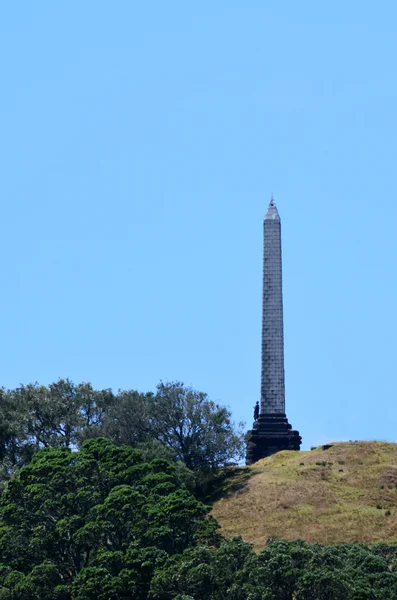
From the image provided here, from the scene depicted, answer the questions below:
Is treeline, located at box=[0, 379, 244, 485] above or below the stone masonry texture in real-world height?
below

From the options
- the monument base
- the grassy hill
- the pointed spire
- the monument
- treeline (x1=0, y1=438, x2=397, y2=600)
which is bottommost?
treeline (x1=0, y1=438, x2=397, y2=600)

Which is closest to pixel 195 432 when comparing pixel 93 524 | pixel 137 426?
pixel 137 426

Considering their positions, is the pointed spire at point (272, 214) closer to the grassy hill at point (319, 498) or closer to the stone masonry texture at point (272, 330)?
the stone masonry texture at point (272, 330)

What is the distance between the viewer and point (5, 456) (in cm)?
9775

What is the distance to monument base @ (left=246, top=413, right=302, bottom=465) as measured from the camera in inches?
4097

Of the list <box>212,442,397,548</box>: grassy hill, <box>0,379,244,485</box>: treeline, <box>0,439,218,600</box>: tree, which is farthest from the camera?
<box>0,379,244,485</box>: treeline

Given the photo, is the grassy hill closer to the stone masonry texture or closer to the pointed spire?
the stone masonry texture

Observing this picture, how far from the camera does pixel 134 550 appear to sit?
227ft

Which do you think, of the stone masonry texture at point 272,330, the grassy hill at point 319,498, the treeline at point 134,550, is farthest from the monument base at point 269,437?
the treeline at point 134,550

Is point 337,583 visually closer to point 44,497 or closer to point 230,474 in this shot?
point 44,497

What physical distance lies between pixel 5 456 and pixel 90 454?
1886 centimetres

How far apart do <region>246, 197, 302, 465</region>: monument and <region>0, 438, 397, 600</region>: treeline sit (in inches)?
937

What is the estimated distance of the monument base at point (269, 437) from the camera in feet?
341

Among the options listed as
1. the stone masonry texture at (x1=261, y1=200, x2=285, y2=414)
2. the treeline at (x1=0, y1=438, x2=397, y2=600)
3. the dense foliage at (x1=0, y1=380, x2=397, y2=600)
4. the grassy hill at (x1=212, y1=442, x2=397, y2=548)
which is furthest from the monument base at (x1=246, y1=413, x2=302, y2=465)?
the treeline at (x1=0, y1=438, x2=397, y2=600)
